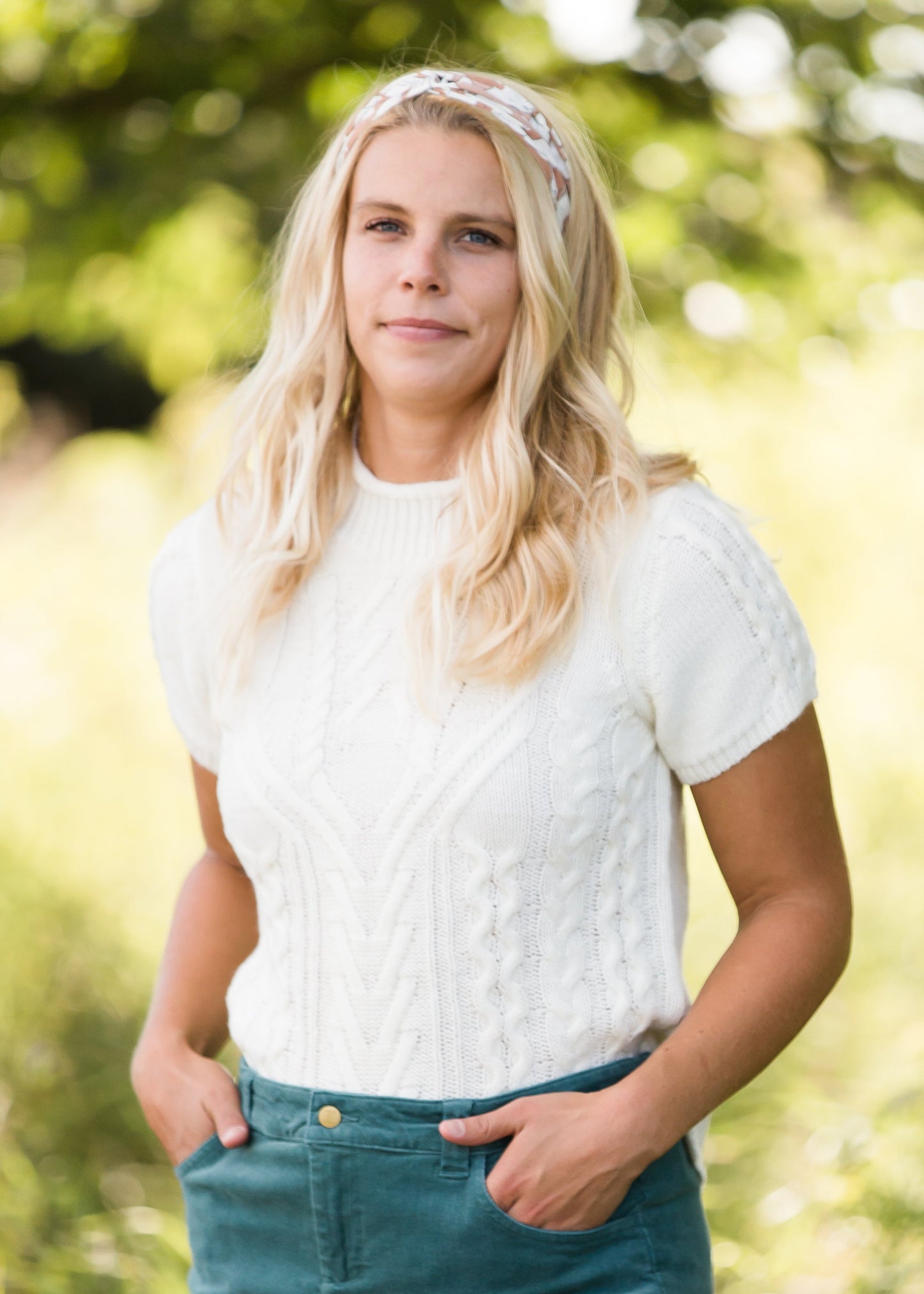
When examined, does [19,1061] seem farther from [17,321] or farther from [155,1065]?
[17,321]

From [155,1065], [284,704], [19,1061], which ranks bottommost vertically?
[19,1061]

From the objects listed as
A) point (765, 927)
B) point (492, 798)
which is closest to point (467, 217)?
point (492, 798)

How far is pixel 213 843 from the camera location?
2049mm

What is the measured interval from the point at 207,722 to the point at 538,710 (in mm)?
558

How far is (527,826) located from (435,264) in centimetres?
69

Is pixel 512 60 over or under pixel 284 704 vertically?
over

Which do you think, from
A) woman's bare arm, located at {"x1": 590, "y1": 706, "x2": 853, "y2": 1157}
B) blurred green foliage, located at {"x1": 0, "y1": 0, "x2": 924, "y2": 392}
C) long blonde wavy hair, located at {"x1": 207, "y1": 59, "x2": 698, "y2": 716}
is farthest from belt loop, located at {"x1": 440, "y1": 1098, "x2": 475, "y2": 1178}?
blurred green foliage, located at {"x1": 0, "y1": 0, "x2": 924, "y2": 392}

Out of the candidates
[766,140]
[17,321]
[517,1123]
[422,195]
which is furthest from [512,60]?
[517,1123]

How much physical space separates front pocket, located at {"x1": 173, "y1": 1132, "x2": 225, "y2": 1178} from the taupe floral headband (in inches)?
49.0

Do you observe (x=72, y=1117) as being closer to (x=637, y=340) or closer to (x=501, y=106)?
(x=637, y=340)

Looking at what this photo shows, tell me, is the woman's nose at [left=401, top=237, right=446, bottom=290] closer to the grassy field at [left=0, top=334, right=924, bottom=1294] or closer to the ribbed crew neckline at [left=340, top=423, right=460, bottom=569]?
the ribbed crew neckline at [left=340, top=423, right=460, bottom=569]

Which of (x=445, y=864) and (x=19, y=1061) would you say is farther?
(x=19, y=1061)

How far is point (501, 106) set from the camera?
5.56ft

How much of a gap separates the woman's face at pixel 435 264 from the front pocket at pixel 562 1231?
3.02ft
